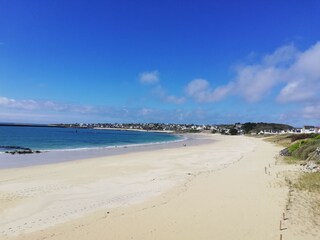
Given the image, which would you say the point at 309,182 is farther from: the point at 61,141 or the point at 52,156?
the point at 61,141

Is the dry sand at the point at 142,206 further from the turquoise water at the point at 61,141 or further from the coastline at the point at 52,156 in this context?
the turquoise water at the point at 61,141

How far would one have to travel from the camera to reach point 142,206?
12.6m

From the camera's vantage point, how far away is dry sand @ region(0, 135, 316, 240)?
9727 mm

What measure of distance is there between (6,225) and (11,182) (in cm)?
826

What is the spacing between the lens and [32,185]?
1692 cm

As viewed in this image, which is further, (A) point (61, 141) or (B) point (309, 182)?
(A) point (61, 141)

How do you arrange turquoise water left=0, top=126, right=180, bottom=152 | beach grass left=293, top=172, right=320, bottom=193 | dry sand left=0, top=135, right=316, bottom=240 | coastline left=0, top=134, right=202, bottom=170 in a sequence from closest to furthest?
dry sand left=0, top=135, right=316, bottom=240
beach grass left=293, top=172, right=320, bottom=193
coastline left=0, top=134, right=202, bottom=170
turquoise water left=0, top=126, right=180, bottom=152

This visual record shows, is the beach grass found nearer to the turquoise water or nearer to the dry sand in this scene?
the dry sand

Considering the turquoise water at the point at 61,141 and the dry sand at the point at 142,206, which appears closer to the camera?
the dry sand at the point at 142,206

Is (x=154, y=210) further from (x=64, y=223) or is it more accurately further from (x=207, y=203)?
(x=64, y=223)

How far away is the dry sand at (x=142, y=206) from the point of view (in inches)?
383

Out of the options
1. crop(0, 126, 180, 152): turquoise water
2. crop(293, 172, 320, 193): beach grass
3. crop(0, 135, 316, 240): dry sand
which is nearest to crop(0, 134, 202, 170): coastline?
crop(0, 126, 180, 152): turquoise water

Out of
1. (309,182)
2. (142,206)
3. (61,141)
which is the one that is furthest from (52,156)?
(61,141)

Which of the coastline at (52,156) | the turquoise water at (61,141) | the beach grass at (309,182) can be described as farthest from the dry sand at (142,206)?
the turquoise water at (61,141)
